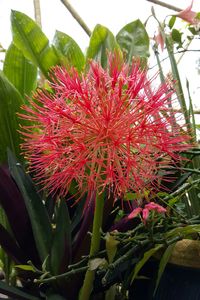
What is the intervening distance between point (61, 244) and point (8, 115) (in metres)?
0.23

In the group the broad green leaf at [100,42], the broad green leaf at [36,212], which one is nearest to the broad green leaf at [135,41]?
the broad green leaf at [100,42]

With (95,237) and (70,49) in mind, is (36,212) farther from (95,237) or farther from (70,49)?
(70,49)

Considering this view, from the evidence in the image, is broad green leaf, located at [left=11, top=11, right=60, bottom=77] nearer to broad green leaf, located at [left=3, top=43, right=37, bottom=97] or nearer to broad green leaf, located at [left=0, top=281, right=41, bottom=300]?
broad green leaf, located at [left=3, top=43, right=37, bottom=97]

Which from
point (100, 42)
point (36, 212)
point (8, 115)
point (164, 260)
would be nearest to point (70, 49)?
point (100, 42)

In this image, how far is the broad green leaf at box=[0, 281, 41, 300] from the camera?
1.42 ft

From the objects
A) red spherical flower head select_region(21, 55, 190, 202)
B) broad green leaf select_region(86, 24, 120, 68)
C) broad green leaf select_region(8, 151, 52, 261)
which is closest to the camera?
red spherical flower head select_region(21, 55, 190, 202)

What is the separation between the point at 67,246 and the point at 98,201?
102 mm

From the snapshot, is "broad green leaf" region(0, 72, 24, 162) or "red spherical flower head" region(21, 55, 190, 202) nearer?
"red spherical flower head" region(21, 55, 190, 202)

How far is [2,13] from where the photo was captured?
5.04 feet

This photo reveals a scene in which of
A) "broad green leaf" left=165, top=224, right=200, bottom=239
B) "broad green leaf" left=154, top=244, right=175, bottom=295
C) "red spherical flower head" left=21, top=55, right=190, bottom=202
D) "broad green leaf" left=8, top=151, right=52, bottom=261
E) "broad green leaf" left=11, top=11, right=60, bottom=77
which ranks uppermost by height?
"broad green leaf" left=11, top=11, right=60, bottom=77

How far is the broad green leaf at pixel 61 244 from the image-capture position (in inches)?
17.9

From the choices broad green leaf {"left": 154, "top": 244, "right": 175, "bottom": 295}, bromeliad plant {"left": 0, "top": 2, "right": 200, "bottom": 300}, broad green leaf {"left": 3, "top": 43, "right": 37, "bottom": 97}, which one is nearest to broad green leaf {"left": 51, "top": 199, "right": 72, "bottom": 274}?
bromeliad plant {"left": 0, "top": 2, "right": 200, "bottom": 300}

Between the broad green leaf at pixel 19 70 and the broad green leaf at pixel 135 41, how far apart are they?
17 cm

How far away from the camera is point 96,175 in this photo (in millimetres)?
355
